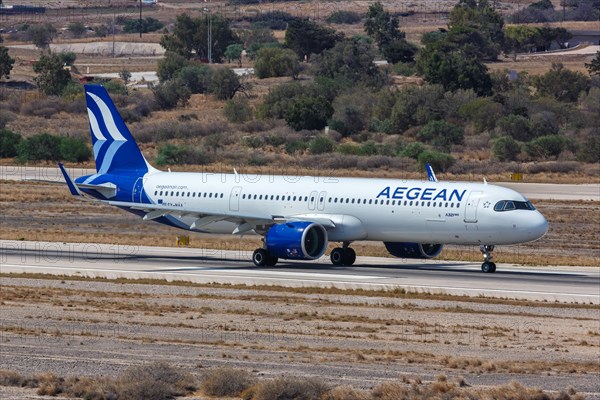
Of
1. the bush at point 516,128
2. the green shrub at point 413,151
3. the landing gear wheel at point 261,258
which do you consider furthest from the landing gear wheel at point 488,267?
the bush at point 516,128

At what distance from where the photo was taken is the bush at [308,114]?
4651 inches

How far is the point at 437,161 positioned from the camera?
307 feet

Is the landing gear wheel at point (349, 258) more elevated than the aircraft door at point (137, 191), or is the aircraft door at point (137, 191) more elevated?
the aircraft door at point (137, 191)

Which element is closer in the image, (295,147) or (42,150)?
(42,150)

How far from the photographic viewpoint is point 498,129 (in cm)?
11588

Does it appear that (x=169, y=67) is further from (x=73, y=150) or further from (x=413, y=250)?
(x=413, y=250)

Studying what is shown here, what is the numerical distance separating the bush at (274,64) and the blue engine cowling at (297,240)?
103435 millimetres

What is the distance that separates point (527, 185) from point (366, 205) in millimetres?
39727

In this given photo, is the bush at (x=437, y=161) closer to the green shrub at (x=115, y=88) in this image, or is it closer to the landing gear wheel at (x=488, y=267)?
the landing gear wheel at (x=488, y=267)

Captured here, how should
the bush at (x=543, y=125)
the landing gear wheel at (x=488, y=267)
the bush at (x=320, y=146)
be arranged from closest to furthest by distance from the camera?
1. the landing gear wheel at (x=488, y=267)
2. the bush at (x=320, y=146)
3. the bush at (x=543, y=125)

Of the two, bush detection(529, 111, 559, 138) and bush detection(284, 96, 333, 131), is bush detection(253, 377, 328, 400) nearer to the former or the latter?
bush detection(529, 111, 559, 138)

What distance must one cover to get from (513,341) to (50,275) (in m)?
19.6

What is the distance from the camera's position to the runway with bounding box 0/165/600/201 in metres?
80.6

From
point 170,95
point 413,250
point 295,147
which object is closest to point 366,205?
point 413,250
